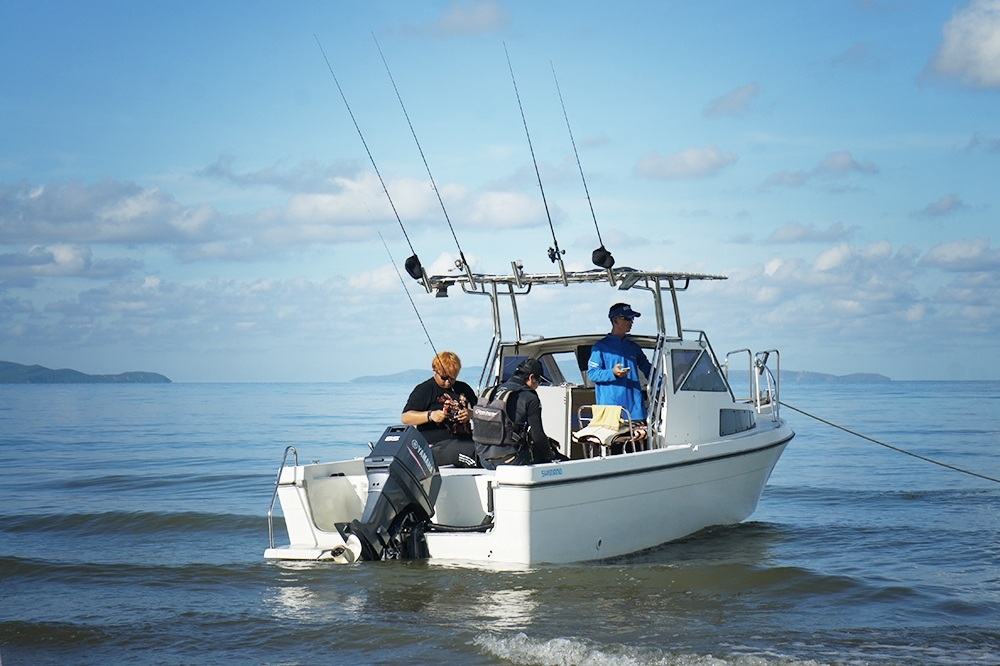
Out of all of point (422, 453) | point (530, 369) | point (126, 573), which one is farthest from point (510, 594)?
point (126, 573)

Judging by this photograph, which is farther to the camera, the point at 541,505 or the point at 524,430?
the point at 524,430

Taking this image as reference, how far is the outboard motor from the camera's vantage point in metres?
7.39

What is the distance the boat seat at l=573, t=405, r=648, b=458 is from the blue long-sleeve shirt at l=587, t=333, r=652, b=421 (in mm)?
115

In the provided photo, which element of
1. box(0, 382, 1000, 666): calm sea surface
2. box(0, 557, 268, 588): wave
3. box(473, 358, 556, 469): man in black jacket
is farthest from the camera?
box(0, 557, 268, 588): wave

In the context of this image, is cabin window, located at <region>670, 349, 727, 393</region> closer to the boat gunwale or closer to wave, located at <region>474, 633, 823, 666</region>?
the boat gunwale

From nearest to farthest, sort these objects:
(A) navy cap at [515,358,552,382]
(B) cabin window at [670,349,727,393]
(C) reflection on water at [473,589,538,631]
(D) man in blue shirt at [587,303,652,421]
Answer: (C) reflection on water at [473,589,538,631] < (A) navy cap at [515,358,552,382] < (D) man in blue shirt at [587,303,652,421] < (B) cabin window at [670,349,727,393]

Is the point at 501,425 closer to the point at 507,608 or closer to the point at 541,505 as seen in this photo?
the point at 541,505

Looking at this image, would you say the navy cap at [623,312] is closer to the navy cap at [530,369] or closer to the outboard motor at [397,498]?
the navy cap at [530,369]

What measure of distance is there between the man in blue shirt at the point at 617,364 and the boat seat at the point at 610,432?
0.39ft

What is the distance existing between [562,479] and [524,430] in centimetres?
63

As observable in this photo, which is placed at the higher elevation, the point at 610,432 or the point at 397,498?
the point at 610,432

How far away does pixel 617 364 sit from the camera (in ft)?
29.1

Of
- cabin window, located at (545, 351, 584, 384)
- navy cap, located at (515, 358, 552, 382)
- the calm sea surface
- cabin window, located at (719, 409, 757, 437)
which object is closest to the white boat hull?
the calm sea surface

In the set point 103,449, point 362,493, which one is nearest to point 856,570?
point 362,493
